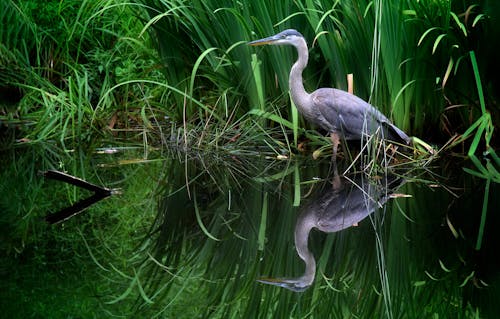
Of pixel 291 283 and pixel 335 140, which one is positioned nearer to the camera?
pixel 291 283

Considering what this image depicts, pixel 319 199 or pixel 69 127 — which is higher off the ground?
pixel 319 199

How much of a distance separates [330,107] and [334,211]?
4.81 ft

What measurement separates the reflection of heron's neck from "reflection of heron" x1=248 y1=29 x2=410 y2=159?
1555 mm

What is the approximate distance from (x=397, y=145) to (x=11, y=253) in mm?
2924

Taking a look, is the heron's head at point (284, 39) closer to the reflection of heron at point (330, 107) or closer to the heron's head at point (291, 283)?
the reflection of heron at point (330, 107)

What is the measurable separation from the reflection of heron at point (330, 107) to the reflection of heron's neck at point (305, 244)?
1.56m

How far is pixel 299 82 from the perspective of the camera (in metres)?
5.91

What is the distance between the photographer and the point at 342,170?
19.0 feet

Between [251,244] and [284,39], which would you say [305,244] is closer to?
[251,244]

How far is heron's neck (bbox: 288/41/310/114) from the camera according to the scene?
5898 millimetres

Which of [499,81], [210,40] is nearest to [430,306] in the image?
[499,81]

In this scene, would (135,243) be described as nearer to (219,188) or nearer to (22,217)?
(22,217)

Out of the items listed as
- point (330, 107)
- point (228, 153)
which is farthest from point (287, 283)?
point (228, 153)

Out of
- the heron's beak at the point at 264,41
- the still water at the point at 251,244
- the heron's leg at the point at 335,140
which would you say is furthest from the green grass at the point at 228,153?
the heron's beak at the point at 264,41
